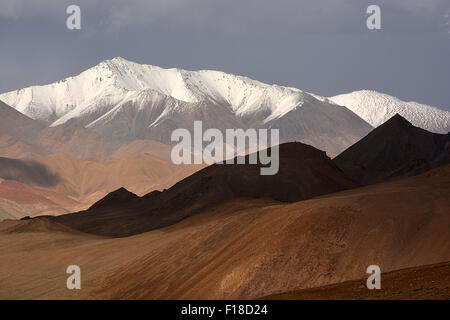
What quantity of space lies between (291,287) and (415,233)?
7502 mm

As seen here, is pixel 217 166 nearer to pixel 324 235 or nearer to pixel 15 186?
pixel 324 235

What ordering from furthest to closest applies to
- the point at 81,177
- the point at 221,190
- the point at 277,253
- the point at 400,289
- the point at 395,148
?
the point at 81,177
the point at 395,148
the point at 221,190
the point at 277,253
the point at 400,289

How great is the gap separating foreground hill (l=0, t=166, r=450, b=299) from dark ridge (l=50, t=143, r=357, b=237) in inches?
998

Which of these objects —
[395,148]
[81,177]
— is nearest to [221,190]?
[395,148]

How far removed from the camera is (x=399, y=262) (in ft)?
117

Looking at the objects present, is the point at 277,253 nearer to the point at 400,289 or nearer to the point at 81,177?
the point at 400,289

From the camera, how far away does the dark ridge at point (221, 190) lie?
80.1 m

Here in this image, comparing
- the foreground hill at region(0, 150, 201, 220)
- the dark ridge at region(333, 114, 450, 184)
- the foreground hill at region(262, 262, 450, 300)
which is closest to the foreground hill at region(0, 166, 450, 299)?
the foreground hill at region(262, 262, 450, 300)

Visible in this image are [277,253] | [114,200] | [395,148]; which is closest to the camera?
[277,253]

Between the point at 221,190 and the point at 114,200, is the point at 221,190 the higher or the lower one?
the higher one

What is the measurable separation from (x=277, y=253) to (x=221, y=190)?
4401cm

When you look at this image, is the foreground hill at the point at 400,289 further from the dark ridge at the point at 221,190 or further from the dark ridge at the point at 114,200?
the dark ridge at the point at 114,200

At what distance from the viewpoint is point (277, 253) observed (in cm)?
3794

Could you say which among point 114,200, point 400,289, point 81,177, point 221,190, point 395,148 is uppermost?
point 395,148
